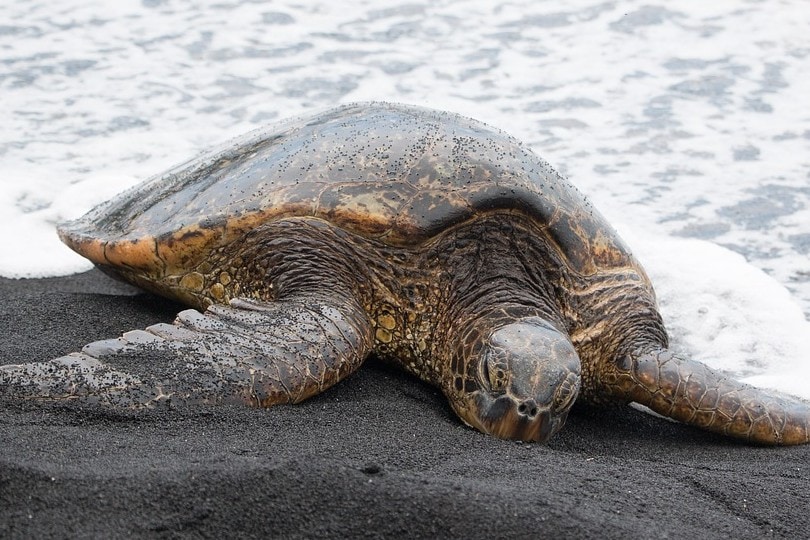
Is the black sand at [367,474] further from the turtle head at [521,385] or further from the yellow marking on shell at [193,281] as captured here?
the yellow marking on shell at [193,281]

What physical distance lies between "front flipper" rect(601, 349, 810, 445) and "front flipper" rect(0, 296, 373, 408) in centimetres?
107

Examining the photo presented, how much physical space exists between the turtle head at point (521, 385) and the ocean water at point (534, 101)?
1.65 m

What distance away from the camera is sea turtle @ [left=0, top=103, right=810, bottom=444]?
3279mm

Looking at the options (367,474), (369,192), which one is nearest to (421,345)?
(369,192)

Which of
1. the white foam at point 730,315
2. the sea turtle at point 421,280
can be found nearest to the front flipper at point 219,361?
the sea turtle at point 421,280

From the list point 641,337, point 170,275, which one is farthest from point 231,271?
point 641,337

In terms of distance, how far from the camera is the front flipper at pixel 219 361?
2.89 meters

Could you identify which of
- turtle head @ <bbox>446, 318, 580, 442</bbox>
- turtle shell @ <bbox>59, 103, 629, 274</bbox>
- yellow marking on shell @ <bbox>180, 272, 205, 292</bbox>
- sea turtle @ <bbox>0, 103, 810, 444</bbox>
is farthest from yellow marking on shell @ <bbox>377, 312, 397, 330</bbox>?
yellow marking on shell @ <bbox>180, 272, 205, 292</bbox>

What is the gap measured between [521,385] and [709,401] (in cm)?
87

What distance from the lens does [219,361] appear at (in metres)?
3.16

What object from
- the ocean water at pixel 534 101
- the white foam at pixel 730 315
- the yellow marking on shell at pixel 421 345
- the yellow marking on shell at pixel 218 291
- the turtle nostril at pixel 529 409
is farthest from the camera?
the ocean water at pixel 534 101

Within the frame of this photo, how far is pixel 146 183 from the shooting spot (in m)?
4.75

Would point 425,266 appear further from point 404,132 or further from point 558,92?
point 558,92

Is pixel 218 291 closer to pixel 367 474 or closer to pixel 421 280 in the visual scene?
pixel 421 280
